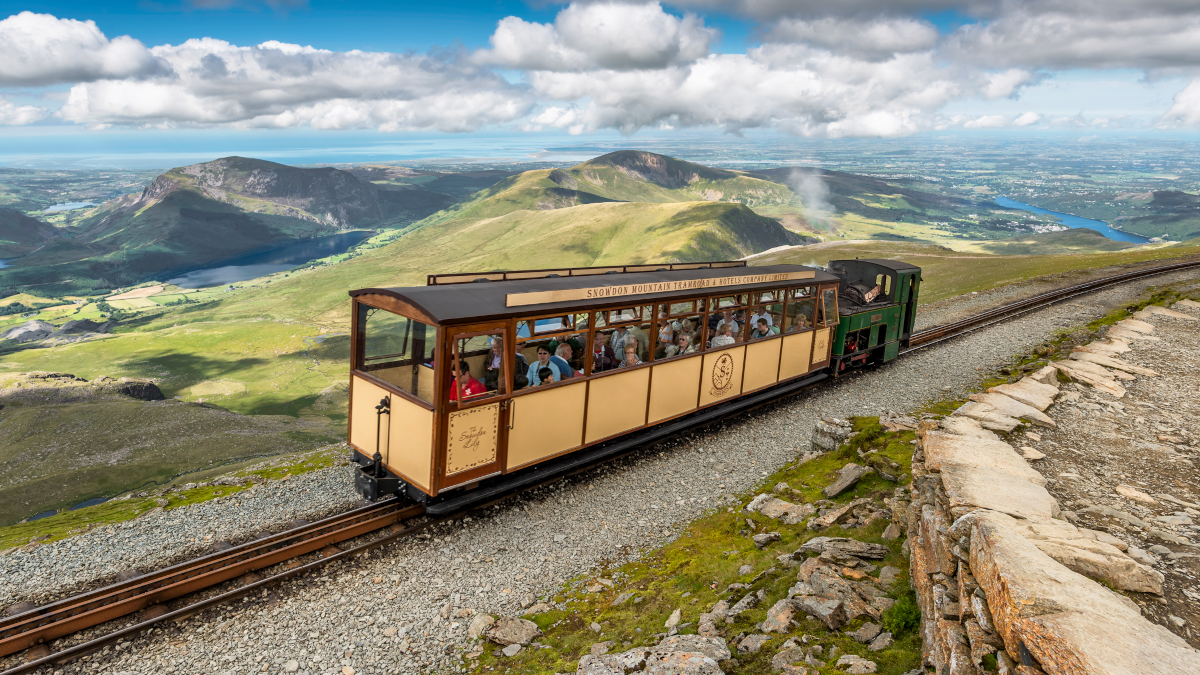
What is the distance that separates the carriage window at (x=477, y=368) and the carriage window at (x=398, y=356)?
78 centimetres

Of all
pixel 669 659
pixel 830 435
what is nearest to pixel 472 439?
pixel 669 659

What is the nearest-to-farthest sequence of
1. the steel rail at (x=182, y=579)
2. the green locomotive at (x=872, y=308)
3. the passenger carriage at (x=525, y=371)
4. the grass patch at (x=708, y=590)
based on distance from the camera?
the grass patch at (x=708, y=590) → the steel rail at (x=182, y=579) → the passenger carriage at (x=525, y=371) → the green locomotive at (x=872, y=308)

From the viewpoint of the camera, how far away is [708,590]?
8.22 metres

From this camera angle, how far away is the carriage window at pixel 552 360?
11008mm

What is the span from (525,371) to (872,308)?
1311 cm

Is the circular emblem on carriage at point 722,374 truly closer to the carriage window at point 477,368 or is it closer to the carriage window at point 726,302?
the carriage window at point 726,302

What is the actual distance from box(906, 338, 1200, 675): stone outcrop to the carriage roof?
573 cm

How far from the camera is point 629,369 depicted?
12.2m

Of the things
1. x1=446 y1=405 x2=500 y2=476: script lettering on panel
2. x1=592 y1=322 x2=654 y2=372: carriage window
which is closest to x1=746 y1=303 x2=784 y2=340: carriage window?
x1=592 y1=322 x2=654 y2=372: carriage window

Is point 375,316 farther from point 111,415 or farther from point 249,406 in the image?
point 249,406

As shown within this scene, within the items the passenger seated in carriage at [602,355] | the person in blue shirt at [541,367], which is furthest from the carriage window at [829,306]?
the person in blue shirt at [541,367]

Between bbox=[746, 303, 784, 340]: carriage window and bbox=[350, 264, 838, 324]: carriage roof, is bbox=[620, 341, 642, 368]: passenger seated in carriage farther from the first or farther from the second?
bbox=[746, 303, 784, 340]: carriage window

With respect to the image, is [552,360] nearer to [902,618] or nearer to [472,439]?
[472,439]

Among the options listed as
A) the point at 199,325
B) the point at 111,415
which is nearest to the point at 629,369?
the point at 111,415
